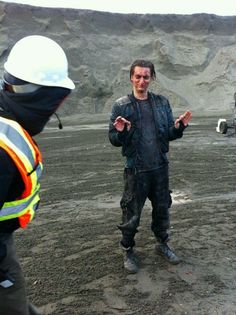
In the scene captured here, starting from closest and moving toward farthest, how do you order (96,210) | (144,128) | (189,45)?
(144,128) → (96,210) → (189,45)

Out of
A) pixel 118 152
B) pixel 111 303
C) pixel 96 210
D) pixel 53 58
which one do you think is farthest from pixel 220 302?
pixel 118 152

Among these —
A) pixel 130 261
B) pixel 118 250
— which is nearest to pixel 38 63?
pixel 130 261

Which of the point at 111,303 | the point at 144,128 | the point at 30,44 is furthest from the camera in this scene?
the point at 144,128

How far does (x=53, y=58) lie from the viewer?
7.96 ft

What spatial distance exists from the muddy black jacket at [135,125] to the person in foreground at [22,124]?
221 centimetres

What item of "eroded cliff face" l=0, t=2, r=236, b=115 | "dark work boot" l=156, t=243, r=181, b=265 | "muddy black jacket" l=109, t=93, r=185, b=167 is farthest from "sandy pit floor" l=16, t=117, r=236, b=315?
"eroded cliff face" l=0, t=2, r=236, b=115

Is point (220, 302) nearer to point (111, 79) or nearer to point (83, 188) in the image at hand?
point (83, 188)

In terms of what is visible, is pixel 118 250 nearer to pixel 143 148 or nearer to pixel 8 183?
pixel 143 148

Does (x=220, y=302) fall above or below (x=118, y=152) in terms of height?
above

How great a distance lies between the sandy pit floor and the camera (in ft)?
13.7

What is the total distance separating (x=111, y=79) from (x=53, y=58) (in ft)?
100

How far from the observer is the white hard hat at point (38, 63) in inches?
91.7

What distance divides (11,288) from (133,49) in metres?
34.4

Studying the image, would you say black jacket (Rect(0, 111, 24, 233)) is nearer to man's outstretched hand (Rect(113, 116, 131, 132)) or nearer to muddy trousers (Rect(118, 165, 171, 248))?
man's outstretched hand (Rect(113, 116, 131, 132))
